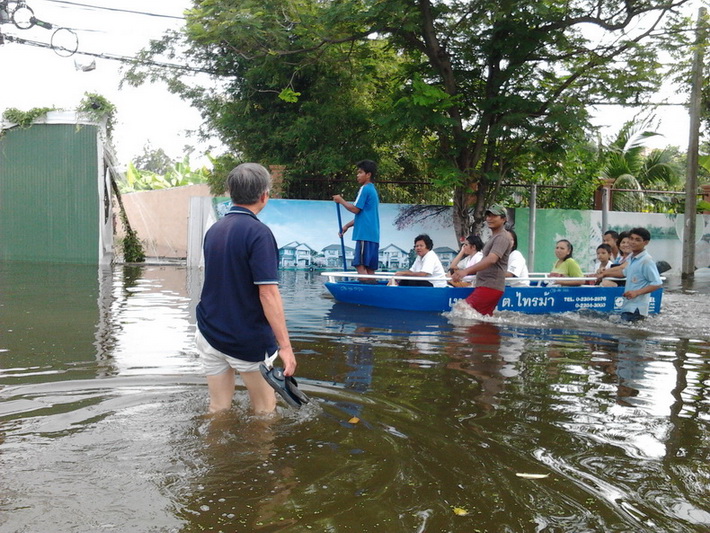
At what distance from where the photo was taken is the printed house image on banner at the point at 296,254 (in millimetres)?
18531

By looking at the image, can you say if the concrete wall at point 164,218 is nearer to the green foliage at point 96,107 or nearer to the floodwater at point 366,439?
the green foliage at point 96,107

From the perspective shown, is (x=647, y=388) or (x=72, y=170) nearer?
(x=647, y=388)

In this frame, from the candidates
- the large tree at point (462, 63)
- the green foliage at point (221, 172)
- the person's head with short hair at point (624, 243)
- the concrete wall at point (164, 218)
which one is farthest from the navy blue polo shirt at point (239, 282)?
the concrete wall at point (164, 218)

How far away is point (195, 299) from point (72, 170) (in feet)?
33.2

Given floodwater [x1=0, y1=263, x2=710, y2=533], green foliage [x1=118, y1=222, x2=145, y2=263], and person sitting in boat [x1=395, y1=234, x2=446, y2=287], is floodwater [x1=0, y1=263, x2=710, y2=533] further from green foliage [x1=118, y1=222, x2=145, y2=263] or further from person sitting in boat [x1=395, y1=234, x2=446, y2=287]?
green foliage [x1=118, y1=222, x2=145, y2=263]

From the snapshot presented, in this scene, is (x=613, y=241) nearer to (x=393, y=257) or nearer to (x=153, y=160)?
(x=393, y=257)

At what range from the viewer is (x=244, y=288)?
4133 mm

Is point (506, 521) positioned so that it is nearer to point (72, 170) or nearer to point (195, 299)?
point (195, 299)

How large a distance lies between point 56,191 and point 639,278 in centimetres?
1596

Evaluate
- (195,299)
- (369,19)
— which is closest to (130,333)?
(195,299)

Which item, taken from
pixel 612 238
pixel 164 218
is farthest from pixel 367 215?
pixel 164 218

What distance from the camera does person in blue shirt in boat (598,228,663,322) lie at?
31.3 feet

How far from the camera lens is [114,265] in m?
19.8

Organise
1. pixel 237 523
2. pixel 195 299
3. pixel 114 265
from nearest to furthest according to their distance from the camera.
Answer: pixel 237 523, pixel 195 299, pixel 114 265
